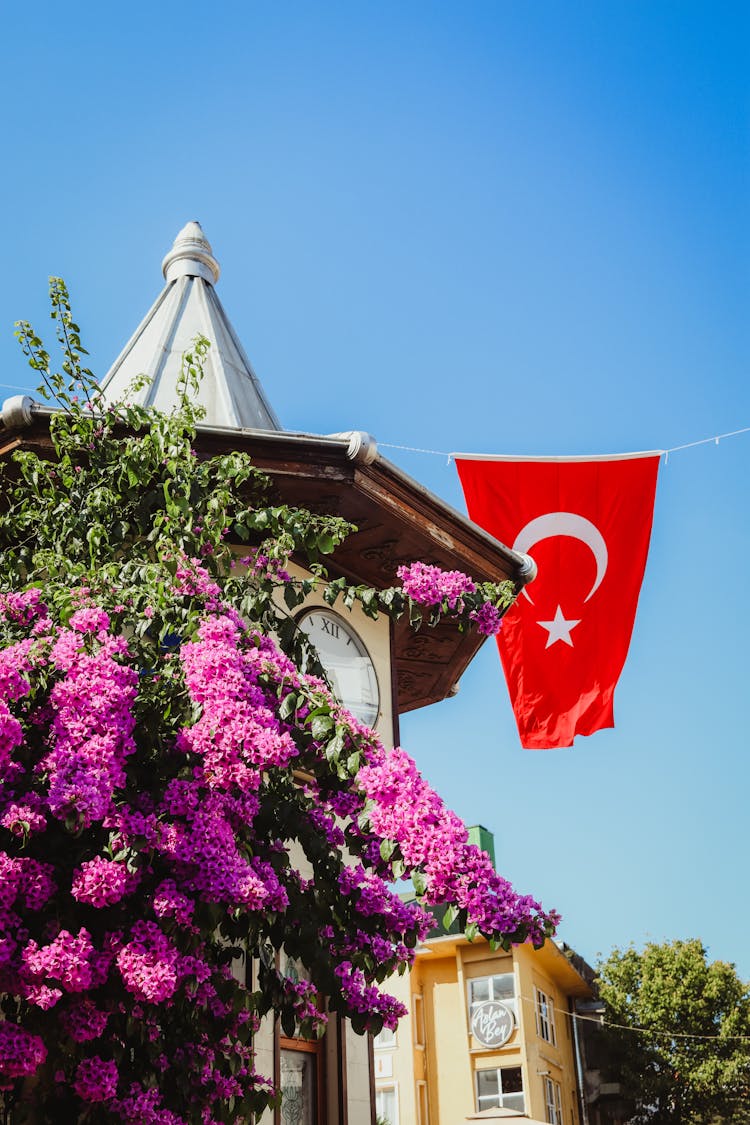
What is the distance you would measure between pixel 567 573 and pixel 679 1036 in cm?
3250

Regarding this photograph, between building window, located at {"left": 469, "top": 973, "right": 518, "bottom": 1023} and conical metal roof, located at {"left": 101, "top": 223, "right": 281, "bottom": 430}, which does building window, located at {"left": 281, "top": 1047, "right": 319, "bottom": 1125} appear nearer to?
conical metal roof, located at {"left": 101, "top": 223, "right": 281, "bottom": 430}

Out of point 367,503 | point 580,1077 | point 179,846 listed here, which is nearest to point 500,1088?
point 580,1077

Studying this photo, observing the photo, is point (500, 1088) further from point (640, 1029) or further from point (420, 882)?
point (420, 882)

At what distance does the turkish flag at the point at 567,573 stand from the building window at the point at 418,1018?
1119 inches

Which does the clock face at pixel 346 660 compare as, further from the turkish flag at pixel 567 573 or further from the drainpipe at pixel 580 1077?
the drainpipe at pixel 580 1077

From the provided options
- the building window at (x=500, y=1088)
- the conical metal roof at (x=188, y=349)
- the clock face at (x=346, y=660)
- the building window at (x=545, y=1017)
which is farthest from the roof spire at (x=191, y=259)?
the building window at (x=545, y=1017)

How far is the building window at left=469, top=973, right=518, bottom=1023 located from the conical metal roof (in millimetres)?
28480

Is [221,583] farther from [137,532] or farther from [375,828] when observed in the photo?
[375,828]

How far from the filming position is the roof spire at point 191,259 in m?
11.7

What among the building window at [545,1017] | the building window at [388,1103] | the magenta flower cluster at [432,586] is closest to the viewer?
the magenta flower cluster at [432,586]

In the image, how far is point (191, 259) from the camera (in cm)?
1177

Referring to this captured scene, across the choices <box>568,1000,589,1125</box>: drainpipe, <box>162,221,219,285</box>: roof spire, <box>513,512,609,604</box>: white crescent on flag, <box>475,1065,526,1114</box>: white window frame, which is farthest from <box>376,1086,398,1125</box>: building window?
<box>162,221,219,285</box>: roof spire

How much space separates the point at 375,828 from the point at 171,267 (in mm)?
8949

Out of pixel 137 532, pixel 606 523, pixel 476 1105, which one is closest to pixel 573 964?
pixel 476 1105
